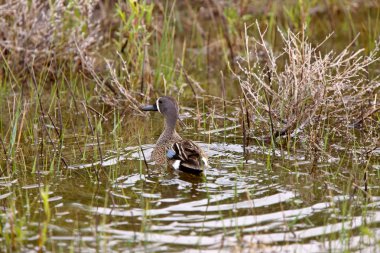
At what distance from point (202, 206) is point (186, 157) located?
1.11 m

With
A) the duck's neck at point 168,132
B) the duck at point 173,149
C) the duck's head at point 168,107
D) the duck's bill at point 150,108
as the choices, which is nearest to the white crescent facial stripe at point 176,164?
the duck at point 173,149

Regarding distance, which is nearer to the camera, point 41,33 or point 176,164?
point 176,164

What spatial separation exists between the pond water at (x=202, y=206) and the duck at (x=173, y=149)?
0.30ft

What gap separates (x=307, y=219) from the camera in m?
5.26

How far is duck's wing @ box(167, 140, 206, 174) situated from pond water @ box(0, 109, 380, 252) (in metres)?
0.07

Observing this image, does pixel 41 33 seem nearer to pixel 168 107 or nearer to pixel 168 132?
pixel 168 107

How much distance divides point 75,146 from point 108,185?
1.35 metres

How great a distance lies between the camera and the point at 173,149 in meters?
6.99

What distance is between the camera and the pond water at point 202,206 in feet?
16.3

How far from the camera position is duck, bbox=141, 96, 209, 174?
6660mm

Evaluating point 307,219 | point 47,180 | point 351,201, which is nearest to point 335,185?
point 351,201

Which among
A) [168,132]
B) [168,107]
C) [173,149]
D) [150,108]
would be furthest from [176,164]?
[150,108]

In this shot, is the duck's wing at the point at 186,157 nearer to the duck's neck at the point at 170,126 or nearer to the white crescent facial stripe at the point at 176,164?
the white crescent facial stripe at the point at 176,164

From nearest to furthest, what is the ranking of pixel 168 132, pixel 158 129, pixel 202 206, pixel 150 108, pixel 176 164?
pixel 202 206, pixel 176 164, pixel 168 132, pixel 150 108, pixel 158 129
